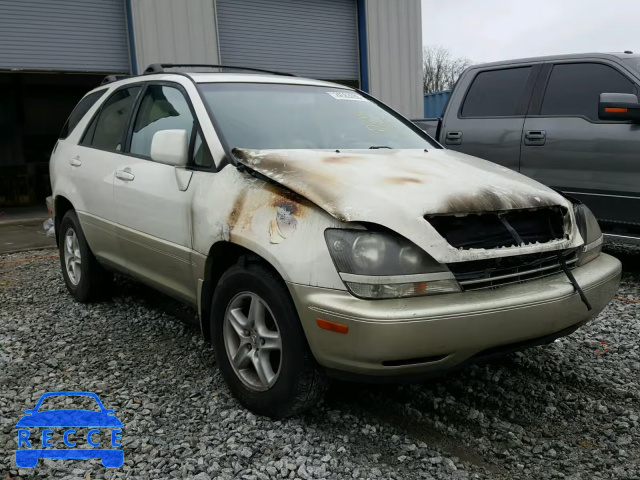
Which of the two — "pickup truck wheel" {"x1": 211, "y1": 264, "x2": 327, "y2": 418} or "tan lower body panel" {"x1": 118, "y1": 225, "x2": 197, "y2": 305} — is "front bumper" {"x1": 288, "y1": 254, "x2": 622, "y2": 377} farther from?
"tan lower body panel" {"x1": 118, "y1": 225, "x2": 197, "y2": 305}

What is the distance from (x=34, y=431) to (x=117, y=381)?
614mm


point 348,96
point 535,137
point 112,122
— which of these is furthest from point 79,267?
point 535,137

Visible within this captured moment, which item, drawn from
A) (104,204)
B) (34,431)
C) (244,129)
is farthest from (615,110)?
(34,431)

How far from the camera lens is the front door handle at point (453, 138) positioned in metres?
6.14

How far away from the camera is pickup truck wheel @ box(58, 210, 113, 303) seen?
4699mm

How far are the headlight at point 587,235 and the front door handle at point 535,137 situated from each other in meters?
2.49

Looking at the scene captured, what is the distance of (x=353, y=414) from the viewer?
3004 millimetres

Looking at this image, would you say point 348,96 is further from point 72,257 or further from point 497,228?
point 72,257

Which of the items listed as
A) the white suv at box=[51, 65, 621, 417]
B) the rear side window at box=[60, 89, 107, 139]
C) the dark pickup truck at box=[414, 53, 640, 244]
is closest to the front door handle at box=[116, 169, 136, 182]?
the white suv at box=[51, 65, 621, 417]

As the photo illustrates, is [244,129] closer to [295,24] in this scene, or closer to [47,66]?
[47,66]

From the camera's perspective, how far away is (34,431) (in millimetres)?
2887

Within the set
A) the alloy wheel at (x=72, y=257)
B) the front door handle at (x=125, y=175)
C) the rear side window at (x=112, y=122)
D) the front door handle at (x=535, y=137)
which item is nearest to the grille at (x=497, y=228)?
the front door handle at (x=125, y=175)

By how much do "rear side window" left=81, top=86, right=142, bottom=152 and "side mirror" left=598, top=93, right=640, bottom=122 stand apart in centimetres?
364

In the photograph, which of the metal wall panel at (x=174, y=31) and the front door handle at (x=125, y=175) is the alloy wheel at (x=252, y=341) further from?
the metal wall panel at (x=174, y=31)
